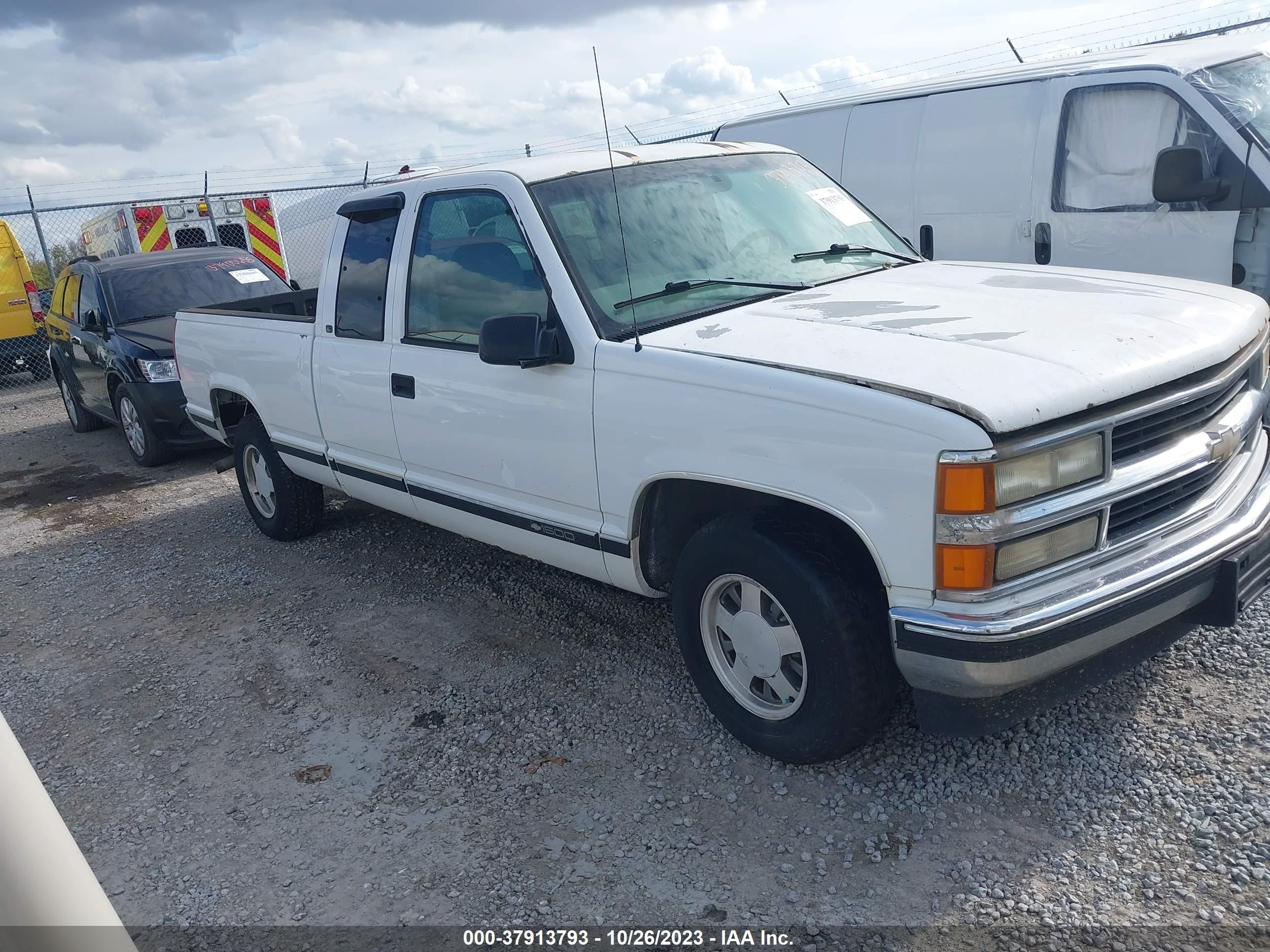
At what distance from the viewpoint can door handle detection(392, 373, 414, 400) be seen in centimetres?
430

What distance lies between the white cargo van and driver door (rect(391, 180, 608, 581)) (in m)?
3.65

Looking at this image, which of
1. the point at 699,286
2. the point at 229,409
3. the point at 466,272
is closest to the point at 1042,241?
the point at 699,286

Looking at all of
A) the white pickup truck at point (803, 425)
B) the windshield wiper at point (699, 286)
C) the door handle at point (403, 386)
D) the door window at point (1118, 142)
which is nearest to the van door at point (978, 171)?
the door window at point (1118, 142)

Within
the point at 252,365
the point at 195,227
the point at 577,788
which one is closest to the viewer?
the point at 577,788

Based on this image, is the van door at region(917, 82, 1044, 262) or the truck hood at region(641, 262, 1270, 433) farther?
the van door at region(917, 82, 1044, 262)

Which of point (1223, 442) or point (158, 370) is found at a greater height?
point (1223, 442)

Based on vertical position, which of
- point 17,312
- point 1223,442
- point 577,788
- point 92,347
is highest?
point 1223,442

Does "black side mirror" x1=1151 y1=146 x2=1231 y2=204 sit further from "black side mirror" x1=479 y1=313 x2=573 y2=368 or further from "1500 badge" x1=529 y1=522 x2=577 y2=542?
"1500 badge" x1=529 y1=522 x2=577 y2=542

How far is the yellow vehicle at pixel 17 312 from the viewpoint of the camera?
1403cm

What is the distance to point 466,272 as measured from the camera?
4.11m

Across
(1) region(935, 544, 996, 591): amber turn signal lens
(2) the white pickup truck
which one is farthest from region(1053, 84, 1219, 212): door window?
(1) region(935, 544, 996, 591): amber turn signal lens

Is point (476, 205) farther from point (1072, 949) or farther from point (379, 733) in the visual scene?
point (1072, 949)

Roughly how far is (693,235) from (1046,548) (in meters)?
1.85

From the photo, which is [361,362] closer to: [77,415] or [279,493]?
[279,493]
